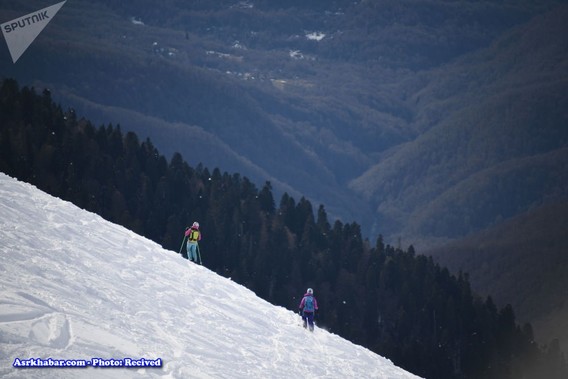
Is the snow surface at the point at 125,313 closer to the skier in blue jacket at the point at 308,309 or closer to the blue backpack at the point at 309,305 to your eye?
the skier in blue jacket at the point at 308,309

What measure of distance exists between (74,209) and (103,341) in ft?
54.8

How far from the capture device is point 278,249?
12644 centimetres

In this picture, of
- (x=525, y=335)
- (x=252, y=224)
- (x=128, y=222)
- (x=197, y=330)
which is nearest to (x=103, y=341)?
(x=197, y=330)

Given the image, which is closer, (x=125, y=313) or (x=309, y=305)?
(x=125, y=313)

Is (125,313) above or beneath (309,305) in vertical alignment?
beneath

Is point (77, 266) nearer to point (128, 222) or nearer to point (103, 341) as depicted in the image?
point (103, 341)

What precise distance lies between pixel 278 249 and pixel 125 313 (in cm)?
9007

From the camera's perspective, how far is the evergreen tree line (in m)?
116

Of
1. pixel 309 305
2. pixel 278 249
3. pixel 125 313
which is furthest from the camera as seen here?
pixel 278 249

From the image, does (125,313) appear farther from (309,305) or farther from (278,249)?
(278,249)

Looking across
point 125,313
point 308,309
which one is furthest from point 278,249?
point 125,313

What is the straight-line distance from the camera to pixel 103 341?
32.5 metres

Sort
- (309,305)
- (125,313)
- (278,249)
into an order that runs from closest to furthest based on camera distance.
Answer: (125,313) < (309,305) < (278,249)

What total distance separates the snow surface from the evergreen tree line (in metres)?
63.7
